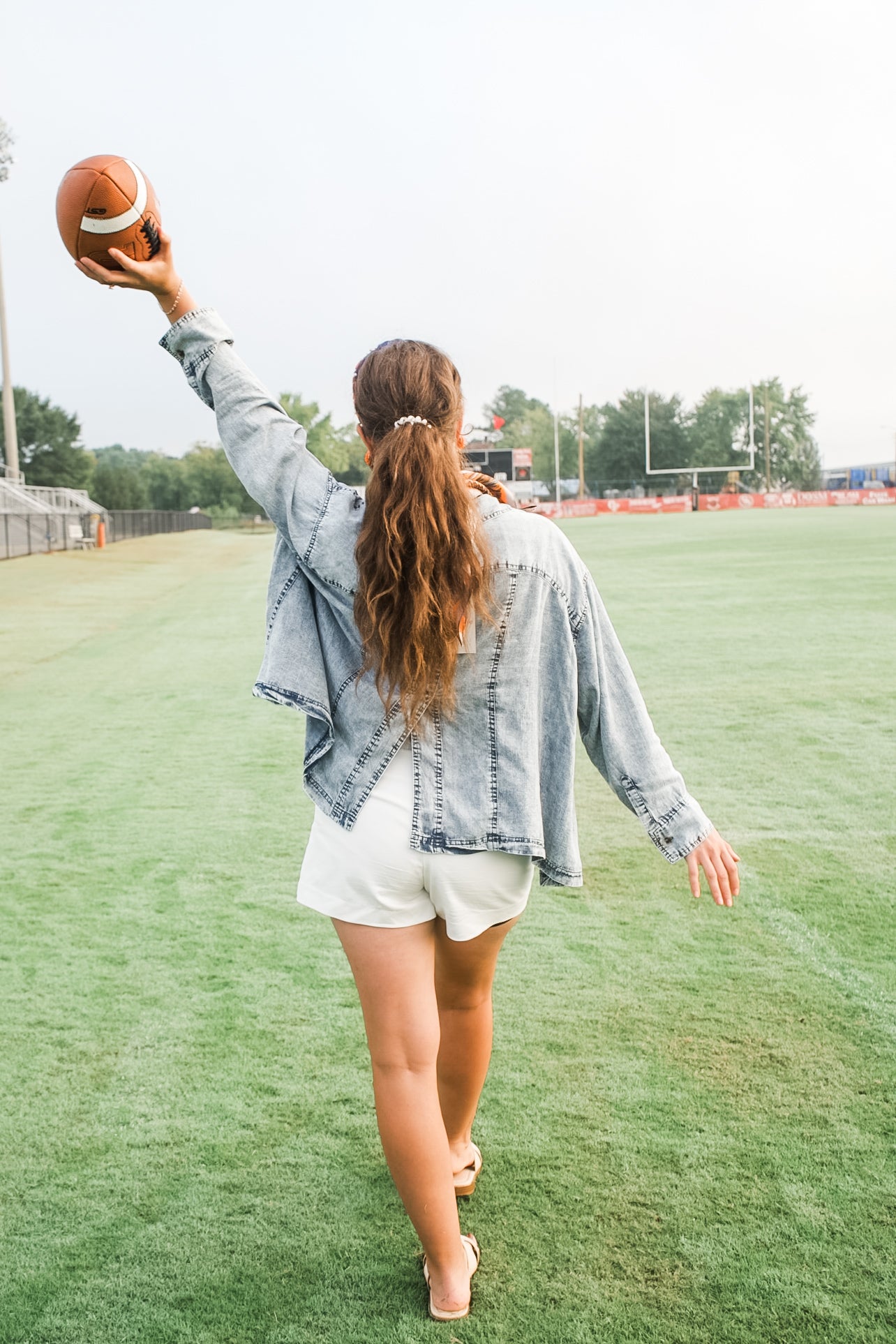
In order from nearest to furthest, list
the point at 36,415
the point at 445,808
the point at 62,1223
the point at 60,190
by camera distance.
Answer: the point at 445,808 < the point at 60,190 < the point at 62,1223 < the point at 36,415

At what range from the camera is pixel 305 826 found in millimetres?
5645

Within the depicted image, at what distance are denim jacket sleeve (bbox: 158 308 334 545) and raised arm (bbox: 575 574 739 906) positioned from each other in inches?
24.3

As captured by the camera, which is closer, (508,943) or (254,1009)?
(254,1009)

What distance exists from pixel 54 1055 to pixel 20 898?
1.50 meters

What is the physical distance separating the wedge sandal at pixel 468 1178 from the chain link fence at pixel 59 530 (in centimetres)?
3008

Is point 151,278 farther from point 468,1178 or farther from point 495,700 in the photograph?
point 468,1178

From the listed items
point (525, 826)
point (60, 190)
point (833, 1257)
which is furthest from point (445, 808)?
point (60, 190)

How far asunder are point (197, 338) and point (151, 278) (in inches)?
5.3

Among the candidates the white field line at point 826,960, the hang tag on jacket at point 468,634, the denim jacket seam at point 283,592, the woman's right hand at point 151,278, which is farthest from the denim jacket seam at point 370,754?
the white field line at point 826,960

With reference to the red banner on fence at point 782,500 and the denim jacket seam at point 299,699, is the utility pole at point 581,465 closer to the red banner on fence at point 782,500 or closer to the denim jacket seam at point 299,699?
the red banner on fence at point 782,500

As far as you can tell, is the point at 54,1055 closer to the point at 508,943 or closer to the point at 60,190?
the point at 508,943

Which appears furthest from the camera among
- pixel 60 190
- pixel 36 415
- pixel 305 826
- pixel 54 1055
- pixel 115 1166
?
pixel 36 415

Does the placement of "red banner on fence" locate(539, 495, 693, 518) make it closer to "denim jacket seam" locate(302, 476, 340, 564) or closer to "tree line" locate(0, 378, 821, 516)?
"tree line" locate(0, 378, 821, 516)

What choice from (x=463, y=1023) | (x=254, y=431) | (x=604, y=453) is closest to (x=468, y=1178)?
(x=463, y=1023)
